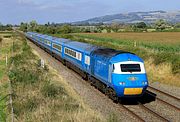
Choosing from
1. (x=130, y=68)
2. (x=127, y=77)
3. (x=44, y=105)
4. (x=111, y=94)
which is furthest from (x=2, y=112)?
(x=130, y=68)

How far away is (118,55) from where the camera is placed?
729 inches

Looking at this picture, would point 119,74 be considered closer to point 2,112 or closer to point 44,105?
point 44,105

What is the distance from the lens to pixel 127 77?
696 inches

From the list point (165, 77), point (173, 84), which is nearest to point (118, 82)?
point (173, 84)

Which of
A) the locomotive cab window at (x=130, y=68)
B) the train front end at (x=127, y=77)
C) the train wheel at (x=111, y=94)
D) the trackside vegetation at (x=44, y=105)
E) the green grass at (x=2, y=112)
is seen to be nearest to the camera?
the trackside vegetation at (x=44, y=105)

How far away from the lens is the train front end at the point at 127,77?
17.6 metres

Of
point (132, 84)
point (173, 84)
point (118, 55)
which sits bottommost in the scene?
point (173, 84)

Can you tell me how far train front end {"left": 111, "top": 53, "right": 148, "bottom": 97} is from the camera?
17.6m

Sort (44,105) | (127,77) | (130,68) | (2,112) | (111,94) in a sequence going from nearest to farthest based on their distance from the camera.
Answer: (44,105) → (2,112) → (127,77) → (130,68) → (111,94)

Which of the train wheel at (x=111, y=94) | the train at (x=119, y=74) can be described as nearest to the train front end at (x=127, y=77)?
the train at (x=119, y=74)

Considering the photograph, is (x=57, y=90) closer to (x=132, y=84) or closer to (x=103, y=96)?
(x=103, y=96)

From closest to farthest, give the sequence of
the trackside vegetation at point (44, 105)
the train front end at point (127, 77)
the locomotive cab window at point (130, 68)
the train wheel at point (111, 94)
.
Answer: the trackside vegetation at point (44, 105), the train front end at point (127, 77), the locomotive cab window at point (130, 68), the train wheel at point (111, 94)

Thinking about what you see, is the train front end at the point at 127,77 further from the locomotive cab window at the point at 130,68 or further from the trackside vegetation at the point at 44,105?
the trackside vegetation at the point at 44,105

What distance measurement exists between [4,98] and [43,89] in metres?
2.32
